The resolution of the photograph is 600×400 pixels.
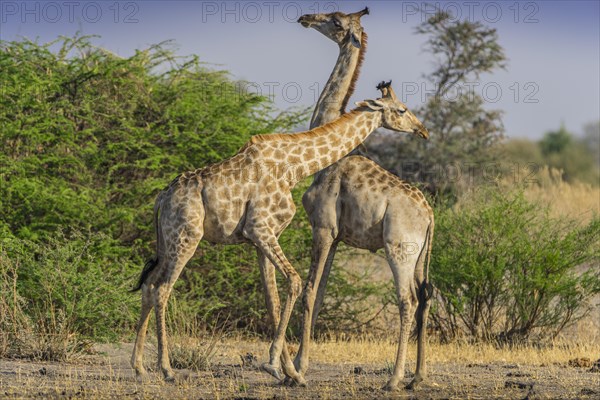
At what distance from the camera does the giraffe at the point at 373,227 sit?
901 centimetres

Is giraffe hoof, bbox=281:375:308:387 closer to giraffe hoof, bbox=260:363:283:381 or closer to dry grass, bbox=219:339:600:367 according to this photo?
giraffe hoof, bbox=260:363:283:381

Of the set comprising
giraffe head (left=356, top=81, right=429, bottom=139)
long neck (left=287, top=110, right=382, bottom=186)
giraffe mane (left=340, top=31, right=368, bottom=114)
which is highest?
giraffe mane (left=340, top=31, right=368, bottom=114)

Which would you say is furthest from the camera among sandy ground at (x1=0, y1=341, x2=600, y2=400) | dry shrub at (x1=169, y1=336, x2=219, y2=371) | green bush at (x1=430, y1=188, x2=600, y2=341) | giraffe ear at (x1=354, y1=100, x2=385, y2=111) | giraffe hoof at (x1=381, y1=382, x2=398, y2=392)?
green bush at (x1=430, y1=188, x2=600, y2=341)

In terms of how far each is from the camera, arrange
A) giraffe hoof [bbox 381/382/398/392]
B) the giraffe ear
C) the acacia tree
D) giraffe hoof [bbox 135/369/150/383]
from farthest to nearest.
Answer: the acacia tree < the giraffe ear < giraffe hoof [bbox 135/369/150/383] < giraffe hoof [bbox 381/382/398/392]

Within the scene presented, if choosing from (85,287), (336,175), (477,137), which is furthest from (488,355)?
(477,137)

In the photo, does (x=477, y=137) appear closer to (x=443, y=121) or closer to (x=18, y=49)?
(x=443, y=121)

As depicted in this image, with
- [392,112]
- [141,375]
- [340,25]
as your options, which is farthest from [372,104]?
[141,375]

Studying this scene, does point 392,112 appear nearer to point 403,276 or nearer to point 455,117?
point 403,276

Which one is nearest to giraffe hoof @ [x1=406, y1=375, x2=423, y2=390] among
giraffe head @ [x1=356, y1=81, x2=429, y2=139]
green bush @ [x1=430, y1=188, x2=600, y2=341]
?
giraffe head @ [x1=356, y1=81, x2=429, y2=139]

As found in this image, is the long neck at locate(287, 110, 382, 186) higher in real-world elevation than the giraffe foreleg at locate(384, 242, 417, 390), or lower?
higher

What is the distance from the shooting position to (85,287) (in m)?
11.9

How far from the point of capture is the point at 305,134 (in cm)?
939

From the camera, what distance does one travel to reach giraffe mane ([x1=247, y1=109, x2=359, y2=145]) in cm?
930

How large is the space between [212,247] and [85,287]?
320cm
